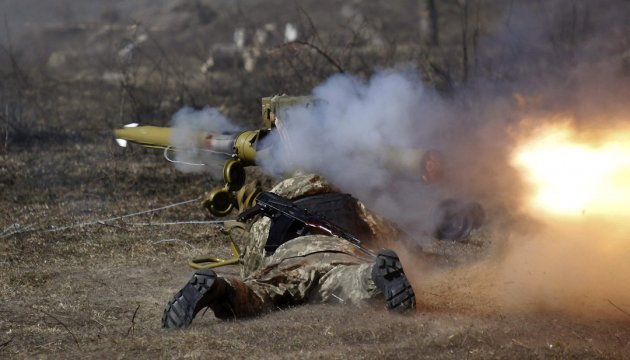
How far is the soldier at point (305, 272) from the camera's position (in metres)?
6.86

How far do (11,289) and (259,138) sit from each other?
2.72m

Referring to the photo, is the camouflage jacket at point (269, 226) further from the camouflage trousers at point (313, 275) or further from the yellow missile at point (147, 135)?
the yellow missile at point (147, 135)

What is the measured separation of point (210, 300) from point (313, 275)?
0.93 m

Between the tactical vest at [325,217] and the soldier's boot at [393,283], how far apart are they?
1503 millimetres

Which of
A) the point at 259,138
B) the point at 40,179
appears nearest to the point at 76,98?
the point at 40,179

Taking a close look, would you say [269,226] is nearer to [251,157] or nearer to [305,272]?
[305,272]

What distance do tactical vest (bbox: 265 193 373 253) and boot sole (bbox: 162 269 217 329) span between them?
1381 mm

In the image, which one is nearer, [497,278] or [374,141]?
[497,278]

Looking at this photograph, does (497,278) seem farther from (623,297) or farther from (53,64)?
(53,64)

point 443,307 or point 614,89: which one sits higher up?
point 614,89

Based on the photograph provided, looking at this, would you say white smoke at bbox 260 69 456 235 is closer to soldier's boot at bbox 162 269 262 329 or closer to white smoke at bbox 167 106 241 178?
white smoke at bbox 167 106 241 178

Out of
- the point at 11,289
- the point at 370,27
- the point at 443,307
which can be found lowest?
the point at 11,289

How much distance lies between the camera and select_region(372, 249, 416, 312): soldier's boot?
681 centimetres

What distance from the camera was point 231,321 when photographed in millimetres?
7238
